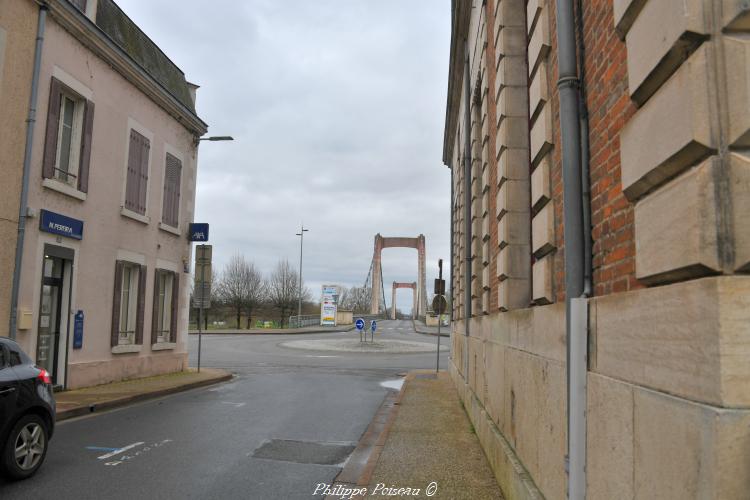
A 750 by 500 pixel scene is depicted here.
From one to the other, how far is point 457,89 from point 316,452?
10.2 metres

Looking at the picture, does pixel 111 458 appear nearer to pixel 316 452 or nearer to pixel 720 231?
pixel 316 452

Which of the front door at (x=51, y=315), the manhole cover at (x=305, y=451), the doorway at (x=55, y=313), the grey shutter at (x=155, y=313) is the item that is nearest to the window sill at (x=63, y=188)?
the doorway at (x=55, y=313)

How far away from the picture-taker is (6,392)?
5375mm

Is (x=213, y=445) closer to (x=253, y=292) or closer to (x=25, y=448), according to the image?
(x=25, y=448)

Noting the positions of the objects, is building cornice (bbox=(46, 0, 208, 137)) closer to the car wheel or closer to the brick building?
the car wheel

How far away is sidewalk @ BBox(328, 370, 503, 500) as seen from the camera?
5.48 m

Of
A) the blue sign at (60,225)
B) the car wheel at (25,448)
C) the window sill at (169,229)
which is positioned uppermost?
the window sill at (169,229)

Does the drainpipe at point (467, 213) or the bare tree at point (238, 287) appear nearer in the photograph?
the drainpipe at point (467, 213)

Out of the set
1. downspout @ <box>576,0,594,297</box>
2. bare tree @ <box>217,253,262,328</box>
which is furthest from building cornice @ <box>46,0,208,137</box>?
bare tree @ <box>217,253,262,328</box>

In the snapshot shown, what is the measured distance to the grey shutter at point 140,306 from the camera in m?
14.2

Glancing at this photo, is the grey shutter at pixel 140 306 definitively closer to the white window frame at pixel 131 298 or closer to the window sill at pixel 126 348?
the white window frame at pixel 131 298

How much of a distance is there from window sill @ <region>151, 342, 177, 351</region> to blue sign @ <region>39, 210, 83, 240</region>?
13.2 ft

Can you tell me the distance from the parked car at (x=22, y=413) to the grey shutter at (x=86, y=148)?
6.82 meters

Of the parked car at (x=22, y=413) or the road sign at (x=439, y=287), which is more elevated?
the road sign at (x=439, y=287)
